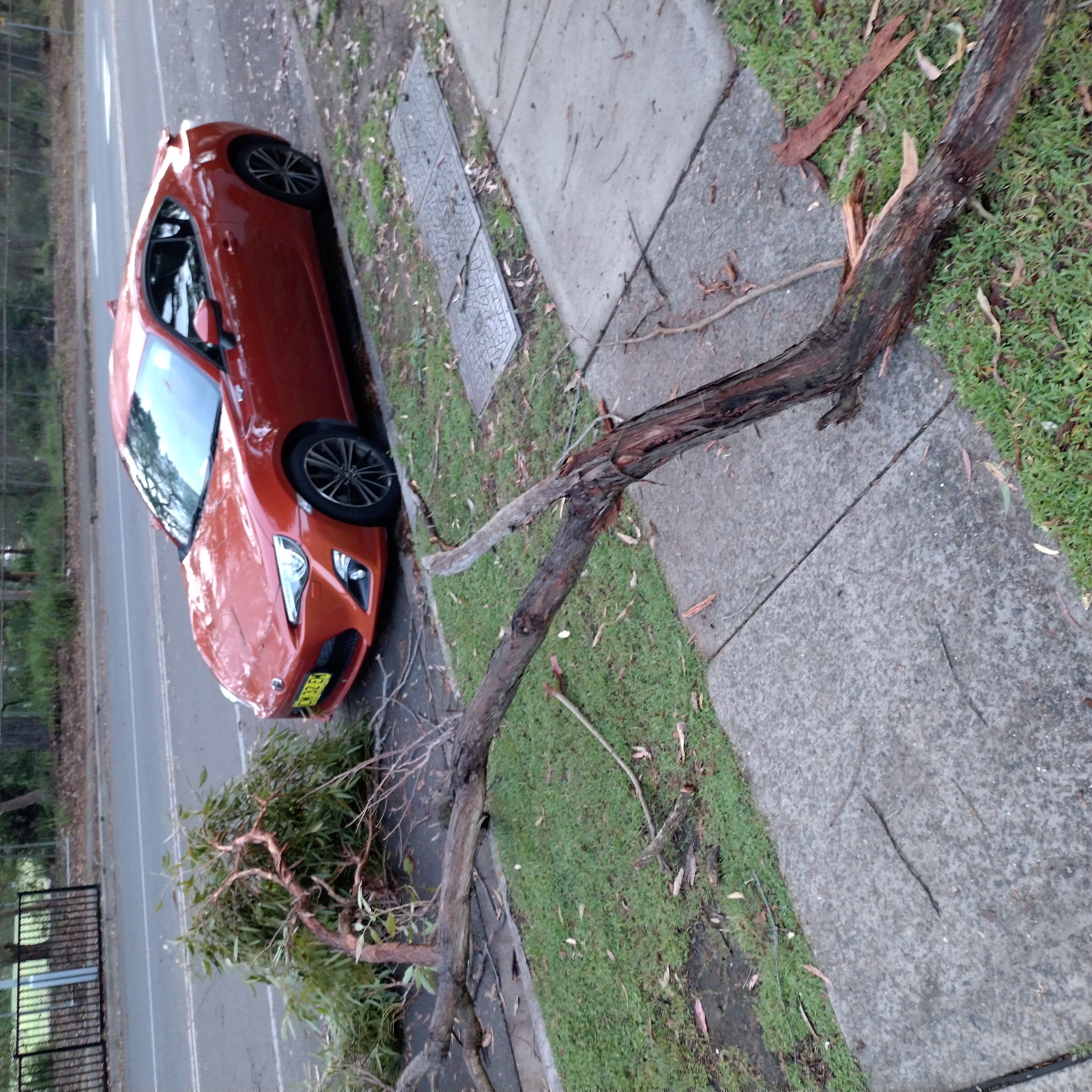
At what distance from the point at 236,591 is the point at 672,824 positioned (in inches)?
123

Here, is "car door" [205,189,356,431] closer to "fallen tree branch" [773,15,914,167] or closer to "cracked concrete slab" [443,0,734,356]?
"cracked concrete slab" [443,0,734,356]

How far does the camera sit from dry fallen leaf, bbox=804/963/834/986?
119 inches

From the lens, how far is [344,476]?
17.5 feet

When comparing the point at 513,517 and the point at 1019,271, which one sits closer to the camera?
the point at 1019,271

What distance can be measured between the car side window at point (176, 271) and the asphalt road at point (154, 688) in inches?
84.6

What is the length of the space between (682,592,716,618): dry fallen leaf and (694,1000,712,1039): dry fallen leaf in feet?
5.43

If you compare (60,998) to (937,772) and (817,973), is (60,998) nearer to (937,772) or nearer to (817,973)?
(817,973)

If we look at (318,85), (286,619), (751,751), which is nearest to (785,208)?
(751,751)

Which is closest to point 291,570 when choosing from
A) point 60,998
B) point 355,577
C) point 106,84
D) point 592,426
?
point 355,577

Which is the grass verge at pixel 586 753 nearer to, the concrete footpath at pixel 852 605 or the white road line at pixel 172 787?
the concrete footpath at pixel 852 605

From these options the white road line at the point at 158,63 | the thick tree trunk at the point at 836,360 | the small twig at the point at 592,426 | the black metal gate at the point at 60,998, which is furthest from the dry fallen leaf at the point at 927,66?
the white road line at the point at 158,63

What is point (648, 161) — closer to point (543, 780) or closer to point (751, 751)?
point (751, 751)

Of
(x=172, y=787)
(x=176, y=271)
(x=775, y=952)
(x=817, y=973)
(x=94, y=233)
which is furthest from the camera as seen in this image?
(x=94, y=233)

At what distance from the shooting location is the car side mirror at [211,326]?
4930 millimetres
